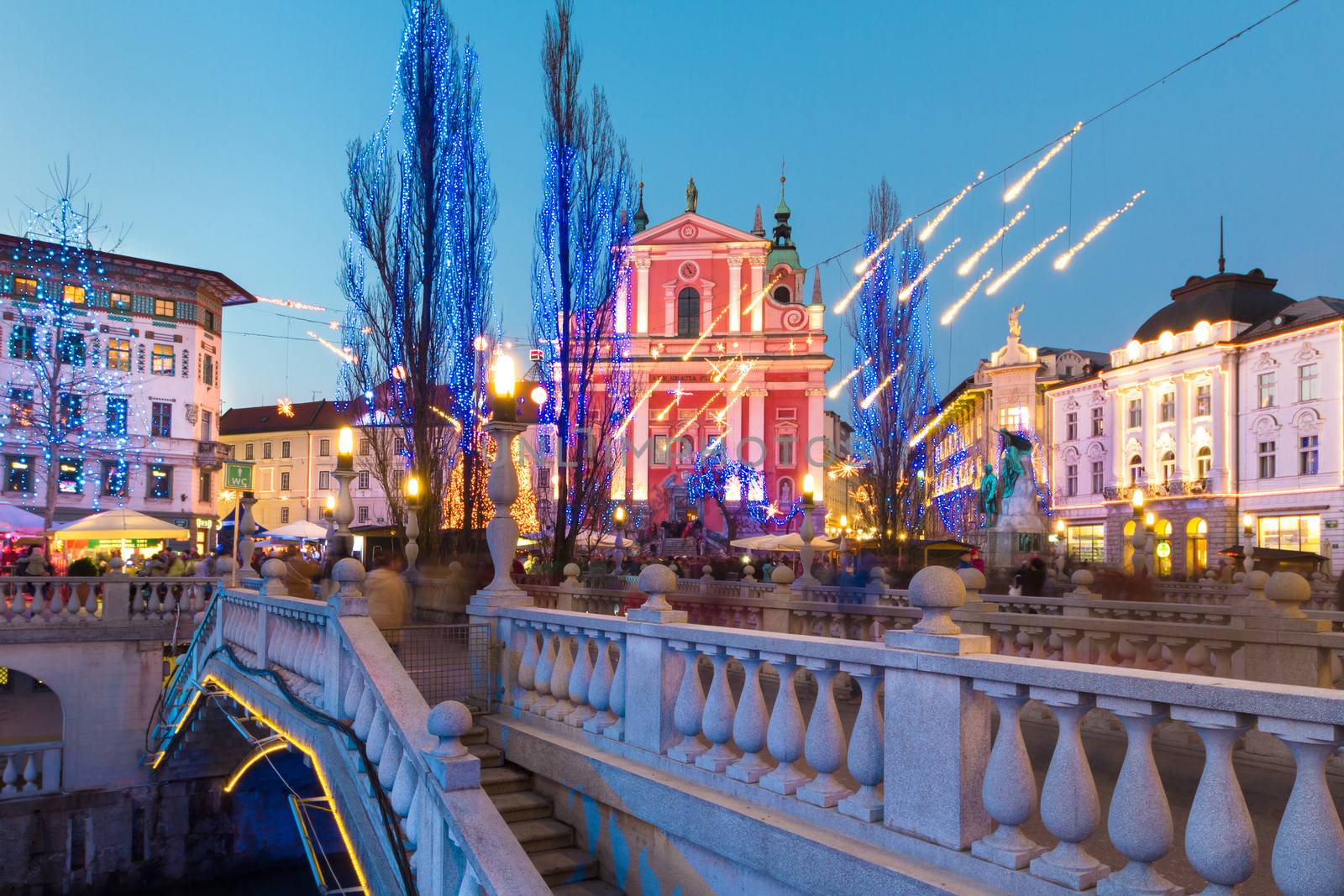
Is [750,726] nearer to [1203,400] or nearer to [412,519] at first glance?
[412,519]

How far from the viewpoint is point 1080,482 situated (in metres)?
57.4

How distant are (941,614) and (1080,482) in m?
57.7

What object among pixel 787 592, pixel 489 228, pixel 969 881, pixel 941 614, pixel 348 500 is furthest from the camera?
pixel 489 228

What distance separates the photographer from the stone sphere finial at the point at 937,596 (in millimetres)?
4047

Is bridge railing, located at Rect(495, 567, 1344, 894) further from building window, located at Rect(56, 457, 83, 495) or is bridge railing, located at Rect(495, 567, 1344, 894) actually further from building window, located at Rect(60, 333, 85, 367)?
building window, located at Rect(56, 457, 83, 495)

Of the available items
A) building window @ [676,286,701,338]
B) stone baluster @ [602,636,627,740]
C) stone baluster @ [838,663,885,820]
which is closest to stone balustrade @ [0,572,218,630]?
stone baluster @ [602,636,627,740]

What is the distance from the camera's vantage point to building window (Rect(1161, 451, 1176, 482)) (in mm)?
49719

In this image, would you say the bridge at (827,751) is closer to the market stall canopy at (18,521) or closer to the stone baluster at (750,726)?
the stone baluster at (750,726)

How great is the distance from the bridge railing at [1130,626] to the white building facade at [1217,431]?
76.4 ft

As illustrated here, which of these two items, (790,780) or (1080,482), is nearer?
(790,780)

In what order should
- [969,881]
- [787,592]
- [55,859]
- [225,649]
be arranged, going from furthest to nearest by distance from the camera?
[55,859] < [787,592] < [225,649] < [969,881]

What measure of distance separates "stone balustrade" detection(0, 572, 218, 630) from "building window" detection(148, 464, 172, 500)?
28413 millimetres

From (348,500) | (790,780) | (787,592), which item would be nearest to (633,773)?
(790,780)

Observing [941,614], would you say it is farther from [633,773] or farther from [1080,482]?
[1080,482]
